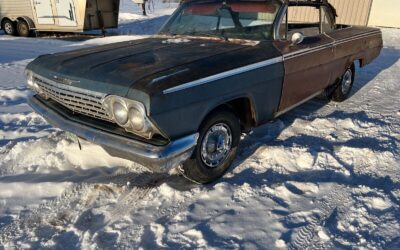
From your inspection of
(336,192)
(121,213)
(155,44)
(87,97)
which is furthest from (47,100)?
(336,192)

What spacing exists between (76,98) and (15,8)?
1463 cm

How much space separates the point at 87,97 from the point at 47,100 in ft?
3.35

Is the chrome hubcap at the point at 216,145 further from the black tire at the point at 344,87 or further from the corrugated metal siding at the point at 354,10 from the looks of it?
the corrugated metal siding at the point at 354,10

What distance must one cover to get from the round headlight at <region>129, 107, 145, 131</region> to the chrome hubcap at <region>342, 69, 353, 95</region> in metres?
4.17

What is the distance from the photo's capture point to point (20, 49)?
1102cm

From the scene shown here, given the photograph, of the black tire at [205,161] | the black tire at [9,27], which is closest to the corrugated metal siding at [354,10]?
the black tire at [9,27]

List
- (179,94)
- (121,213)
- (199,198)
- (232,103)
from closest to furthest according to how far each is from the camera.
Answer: (179,94) → (121,213) → (199,198) → (232,103)

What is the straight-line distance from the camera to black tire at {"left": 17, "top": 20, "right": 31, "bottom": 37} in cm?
1508

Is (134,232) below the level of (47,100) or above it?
below

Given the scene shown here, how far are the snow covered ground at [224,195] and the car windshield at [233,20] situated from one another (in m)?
1.29

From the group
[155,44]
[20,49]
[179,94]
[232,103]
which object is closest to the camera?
[179,94]

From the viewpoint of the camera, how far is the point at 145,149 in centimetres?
280

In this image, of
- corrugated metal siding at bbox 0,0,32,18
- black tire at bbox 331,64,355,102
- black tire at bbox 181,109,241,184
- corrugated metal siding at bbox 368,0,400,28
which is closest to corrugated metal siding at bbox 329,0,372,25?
corrugated metal siding at bbox 368,0,400,28

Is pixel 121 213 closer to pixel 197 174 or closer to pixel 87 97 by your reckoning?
pixel 197 174
